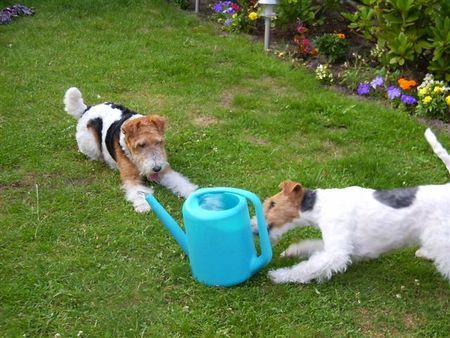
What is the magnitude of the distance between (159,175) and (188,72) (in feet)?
9.91

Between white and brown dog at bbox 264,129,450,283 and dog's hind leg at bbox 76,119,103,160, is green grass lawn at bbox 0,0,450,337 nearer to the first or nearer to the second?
dog's hind leg at bbox 76,119,103,160

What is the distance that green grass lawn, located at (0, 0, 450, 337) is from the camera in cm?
360

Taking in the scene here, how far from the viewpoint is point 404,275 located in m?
3.97

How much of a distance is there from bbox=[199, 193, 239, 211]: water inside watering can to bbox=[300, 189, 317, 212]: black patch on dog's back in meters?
0.53

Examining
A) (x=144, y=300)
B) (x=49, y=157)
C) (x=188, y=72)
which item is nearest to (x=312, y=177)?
(x=144, y=300)

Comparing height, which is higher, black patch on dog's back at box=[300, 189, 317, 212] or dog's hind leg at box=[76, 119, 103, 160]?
black patch on dog's back at box=[300, 189, 317, 212]

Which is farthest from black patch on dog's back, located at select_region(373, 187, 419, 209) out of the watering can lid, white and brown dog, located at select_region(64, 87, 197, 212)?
white and brown dog, located at select_region(64, 87, 197, 212)

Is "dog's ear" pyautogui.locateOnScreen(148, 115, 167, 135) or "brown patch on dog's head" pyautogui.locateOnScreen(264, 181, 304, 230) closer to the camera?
"brown patch on dog's head" pyautogui.locateOnScreen(264, 181, 304, 230)

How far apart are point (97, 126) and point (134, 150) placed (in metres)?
0.80

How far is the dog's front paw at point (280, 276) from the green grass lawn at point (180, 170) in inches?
1.8

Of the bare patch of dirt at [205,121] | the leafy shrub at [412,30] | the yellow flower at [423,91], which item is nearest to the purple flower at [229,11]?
the leafy shrub at [412,30]

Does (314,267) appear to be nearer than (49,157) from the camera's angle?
Yes

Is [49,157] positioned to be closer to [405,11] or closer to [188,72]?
[188,72]

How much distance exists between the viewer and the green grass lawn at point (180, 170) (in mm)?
3596
